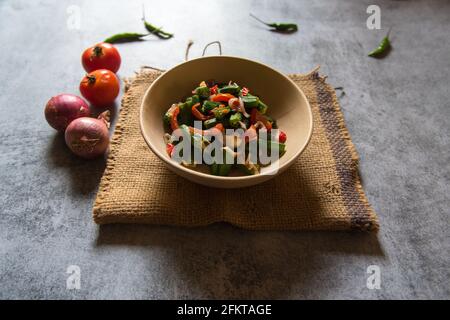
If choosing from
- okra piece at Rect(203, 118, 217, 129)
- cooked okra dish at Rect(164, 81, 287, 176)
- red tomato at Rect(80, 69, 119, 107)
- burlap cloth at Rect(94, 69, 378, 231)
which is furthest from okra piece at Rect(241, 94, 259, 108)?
red tomato at Rect(80, 69, 119, 107)

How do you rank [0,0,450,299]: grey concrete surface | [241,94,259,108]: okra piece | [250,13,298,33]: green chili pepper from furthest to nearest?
1. [250,13,298,33]: green chili pepper
2. [241,94,259,108]: okra piece
3. [0,0,450,299]: grey concrete surface

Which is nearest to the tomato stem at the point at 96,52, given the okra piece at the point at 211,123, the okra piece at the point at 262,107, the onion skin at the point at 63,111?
the onion skin at the point at 63,111

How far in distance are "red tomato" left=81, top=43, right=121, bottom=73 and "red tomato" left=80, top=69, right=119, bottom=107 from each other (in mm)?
104

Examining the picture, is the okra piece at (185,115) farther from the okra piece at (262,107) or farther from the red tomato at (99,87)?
the red tomato at (99,87)

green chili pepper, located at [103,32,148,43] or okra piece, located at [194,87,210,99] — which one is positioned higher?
okra piece, located at [194,87,210,99]

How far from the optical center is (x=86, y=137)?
4.07ft

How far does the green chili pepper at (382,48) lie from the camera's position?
6.01 ft

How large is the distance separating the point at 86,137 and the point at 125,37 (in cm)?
82

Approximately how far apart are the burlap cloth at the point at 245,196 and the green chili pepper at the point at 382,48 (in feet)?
2.43

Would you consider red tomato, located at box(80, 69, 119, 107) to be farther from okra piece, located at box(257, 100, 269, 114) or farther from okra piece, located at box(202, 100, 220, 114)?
okra piece, located at box(257, 100, 269, 114)

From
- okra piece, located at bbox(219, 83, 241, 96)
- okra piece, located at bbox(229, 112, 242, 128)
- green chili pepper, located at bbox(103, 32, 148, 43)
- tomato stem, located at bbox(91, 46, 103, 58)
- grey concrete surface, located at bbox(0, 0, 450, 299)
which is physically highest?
okra piece, located at bbox(219, 83, 241, 96)

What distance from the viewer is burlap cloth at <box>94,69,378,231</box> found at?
3.70ft

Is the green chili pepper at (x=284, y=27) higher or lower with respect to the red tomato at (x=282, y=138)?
higher

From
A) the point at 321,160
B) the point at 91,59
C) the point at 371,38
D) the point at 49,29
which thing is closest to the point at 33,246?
the point at 91,59
